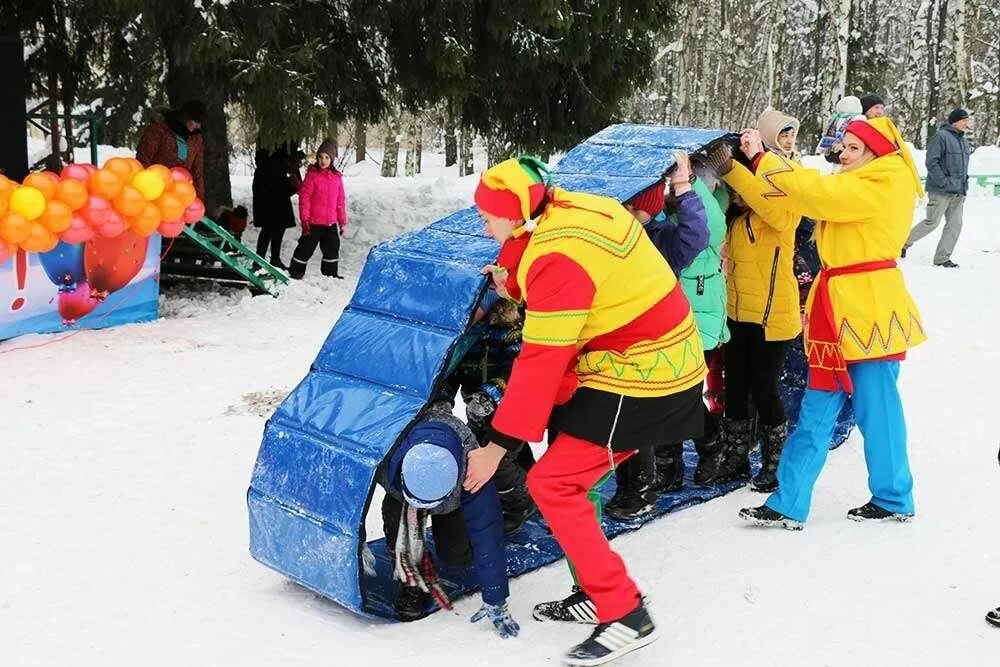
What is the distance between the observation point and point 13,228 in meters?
6.97

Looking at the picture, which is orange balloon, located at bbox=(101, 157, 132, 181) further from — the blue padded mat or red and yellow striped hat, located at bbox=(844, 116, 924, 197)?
red and yellow striped hat, located at bbox=(844, 116, 924, 197)

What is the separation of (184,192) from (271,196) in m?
2.69

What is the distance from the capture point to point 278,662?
337cm

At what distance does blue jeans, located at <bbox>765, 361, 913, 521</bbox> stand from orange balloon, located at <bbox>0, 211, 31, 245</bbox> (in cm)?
502

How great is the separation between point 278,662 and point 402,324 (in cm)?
121

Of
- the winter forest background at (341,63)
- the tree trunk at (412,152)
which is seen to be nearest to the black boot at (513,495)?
the winter forest background at (341,63)

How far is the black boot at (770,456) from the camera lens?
16.8 feet

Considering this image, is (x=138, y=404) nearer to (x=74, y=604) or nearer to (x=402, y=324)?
(x=74, y=604)

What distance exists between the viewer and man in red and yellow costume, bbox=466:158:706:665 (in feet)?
10.3

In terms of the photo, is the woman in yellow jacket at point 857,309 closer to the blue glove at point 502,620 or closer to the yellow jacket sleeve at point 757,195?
the yellow jacket sleeve at point 757,195

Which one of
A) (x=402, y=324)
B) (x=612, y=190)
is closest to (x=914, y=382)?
(x=612, y=190)

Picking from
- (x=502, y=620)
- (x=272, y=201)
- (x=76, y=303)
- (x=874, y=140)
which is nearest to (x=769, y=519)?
(x=502, y=620)

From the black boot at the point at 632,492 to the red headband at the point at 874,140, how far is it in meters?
1.55

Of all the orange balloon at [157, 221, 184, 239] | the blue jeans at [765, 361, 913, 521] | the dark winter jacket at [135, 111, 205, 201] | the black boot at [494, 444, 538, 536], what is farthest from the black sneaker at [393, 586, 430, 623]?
the dark winter jacket at [135, 111, 205, 201]
